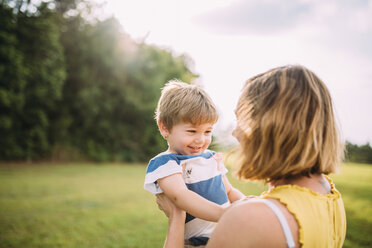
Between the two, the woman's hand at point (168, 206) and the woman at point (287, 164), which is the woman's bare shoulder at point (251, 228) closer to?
the woman at point (287, 164)

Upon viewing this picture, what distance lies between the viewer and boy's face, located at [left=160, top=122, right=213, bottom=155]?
2.36 metres

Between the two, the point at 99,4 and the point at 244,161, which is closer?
the point at 244,161

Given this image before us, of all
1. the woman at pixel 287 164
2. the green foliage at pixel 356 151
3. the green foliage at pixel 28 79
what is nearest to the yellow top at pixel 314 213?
the woman at pixel 287 164

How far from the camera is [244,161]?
1567 millimetres

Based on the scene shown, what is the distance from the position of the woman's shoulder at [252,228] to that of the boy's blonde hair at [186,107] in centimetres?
110

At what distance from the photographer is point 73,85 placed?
2822 centimetres

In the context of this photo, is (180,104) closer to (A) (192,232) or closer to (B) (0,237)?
(A) (192,232)

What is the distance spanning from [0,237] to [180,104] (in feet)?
20.6

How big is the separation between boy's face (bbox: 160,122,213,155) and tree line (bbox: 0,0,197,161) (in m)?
22.7

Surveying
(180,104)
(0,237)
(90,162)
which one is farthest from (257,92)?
(90,162)

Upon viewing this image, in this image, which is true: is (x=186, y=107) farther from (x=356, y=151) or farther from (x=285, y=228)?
(x=356, y=151)

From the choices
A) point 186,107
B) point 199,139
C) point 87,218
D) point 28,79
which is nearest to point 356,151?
point 199,139

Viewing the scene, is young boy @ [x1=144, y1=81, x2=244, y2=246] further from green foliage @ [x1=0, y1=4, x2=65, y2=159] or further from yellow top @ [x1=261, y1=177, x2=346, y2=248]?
green foliage @ [x1=0, y1=4, x2=65, y2=159]

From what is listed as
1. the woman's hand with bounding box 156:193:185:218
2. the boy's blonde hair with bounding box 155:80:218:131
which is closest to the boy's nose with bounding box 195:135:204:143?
the boy's blonde hair with bounding box 155:80:218:131
